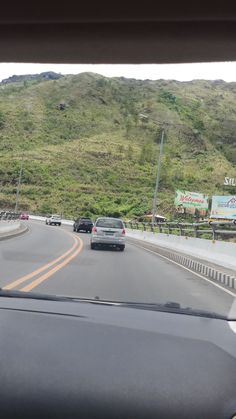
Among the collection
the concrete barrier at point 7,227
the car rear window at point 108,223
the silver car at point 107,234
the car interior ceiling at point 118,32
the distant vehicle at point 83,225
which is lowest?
the distant vehicle at point 83,225

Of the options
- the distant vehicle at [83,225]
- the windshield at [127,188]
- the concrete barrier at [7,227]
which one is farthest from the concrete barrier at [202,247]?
the distant vehicle at [83,225]

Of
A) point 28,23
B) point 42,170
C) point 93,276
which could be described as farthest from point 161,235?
point 42,170

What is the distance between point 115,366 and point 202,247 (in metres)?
22.8

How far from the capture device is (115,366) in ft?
12.6

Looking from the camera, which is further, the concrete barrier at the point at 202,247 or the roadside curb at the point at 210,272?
the concrete barrier at the point at 202,247

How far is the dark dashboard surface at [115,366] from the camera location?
3594mm

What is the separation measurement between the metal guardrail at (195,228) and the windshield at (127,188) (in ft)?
0.42

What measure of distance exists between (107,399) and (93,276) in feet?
41.0

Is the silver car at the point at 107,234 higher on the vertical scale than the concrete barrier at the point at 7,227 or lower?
higher

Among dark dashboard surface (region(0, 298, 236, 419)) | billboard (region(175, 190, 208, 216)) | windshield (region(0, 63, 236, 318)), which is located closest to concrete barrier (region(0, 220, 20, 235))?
windshield (region(0, 63, 236, 318))

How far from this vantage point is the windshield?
44.2ft

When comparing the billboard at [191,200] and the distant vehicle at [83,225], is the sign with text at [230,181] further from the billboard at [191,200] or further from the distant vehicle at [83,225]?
the distant vehicle at [83,225]

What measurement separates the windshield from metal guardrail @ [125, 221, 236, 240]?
13 centimetres

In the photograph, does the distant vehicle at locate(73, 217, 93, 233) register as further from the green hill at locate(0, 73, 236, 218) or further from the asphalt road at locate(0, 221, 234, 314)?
the asphalt road at locate(0, 221, 234, 314)
